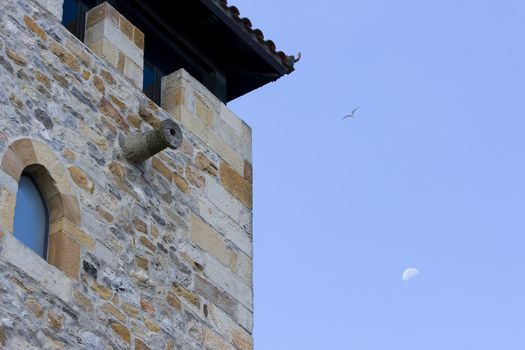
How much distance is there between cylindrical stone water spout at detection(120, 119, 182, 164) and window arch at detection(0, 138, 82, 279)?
2.53 ft

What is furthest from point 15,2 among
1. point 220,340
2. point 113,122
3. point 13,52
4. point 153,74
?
point 220,340

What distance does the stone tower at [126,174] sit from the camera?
8.38 meters

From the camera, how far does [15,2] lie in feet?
30.1

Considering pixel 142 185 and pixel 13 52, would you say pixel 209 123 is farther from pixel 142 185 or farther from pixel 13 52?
pixel 13 52

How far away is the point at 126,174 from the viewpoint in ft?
31.0

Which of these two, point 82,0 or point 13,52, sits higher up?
point 82,0

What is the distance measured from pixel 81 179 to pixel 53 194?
0.30m

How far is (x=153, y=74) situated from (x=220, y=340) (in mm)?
2322

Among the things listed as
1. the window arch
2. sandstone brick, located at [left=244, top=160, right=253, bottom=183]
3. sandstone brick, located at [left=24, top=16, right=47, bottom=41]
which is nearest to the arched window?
the window arch

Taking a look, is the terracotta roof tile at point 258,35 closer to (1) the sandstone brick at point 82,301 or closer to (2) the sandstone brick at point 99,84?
(2) the sandstone brick at point 99,84

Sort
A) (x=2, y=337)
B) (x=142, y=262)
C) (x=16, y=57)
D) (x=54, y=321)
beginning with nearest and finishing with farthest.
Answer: (x=2, y=337)
(x=54, y=321)
(x=16, y=57)
(x=142, y=262)

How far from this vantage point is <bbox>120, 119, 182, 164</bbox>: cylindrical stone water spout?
30.7 feet

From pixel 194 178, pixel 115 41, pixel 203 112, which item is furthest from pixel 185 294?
pixel 115 41

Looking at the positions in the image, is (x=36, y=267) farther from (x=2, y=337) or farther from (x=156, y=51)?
(x=156, y=51)
